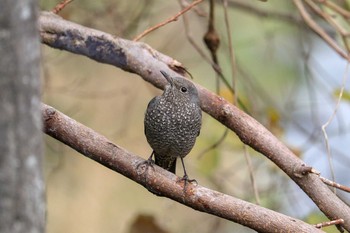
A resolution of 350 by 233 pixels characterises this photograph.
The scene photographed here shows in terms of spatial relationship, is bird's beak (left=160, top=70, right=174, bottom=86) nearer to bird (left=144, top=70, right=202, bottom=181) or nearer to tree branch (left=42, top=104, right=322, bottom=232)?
bird (left=144, top=70, right=202, bottom=181)

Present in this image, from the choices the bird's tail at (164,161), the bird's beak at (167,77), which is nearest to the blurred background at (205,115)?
the bird's tail at (164,161)

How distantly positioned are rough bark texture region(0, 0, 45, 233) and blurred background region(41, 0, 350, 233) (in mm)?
3534

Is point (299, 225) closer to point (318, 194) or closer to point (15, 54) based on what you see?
point (318, 194)

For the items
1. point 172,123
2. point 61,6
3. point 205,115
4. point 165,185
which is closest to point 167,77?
point 172,123

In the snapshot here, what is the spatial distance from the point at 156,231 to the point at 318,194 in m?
1.58

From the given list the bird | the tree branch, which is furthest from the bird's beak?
the tree branch

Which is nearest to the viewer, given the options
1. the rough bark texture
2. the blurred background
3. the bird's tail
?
the rough bark texture

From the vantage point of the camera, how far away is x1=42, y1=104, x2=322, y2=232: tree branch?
9.11 ft

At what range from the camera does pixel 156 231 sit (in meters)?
4.49

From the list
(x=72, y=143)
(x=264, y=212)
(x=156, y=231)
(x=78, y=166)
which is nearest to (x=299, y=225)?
(x=264, y=212)

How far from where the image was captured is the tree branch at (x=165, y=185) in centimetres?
278

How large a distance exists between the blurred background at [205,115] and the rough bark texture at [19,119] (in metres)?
3.53

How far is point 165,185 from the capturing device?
2.93m

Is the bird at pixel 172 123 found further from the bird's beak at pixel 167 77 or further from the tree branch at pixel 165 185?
the tree branch at pixel 165 185
